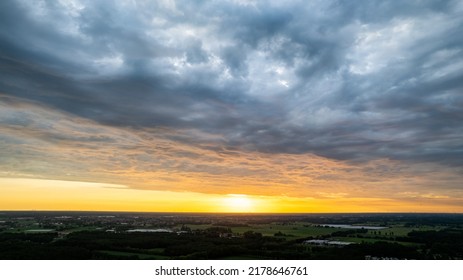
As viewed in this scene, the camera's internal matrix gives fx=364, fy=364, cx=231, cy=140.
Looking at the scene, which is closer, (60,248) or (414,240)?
(60,248)

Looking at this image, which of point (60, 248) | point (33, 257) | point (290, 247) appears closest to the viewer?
point (33, 257)

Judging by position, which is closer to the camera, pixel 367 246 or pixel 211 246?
pixel 211 246

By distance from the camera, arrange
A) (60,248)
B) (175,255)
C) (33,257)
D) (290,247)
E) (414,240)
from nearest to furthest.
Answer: (33,257), (175,255), (60,248), (290,247), (414,240)

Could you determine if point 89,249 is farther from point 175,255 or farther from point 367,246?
point 367,246

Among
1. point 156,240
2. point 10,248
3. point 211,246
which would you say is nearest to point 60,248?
point 10,248
